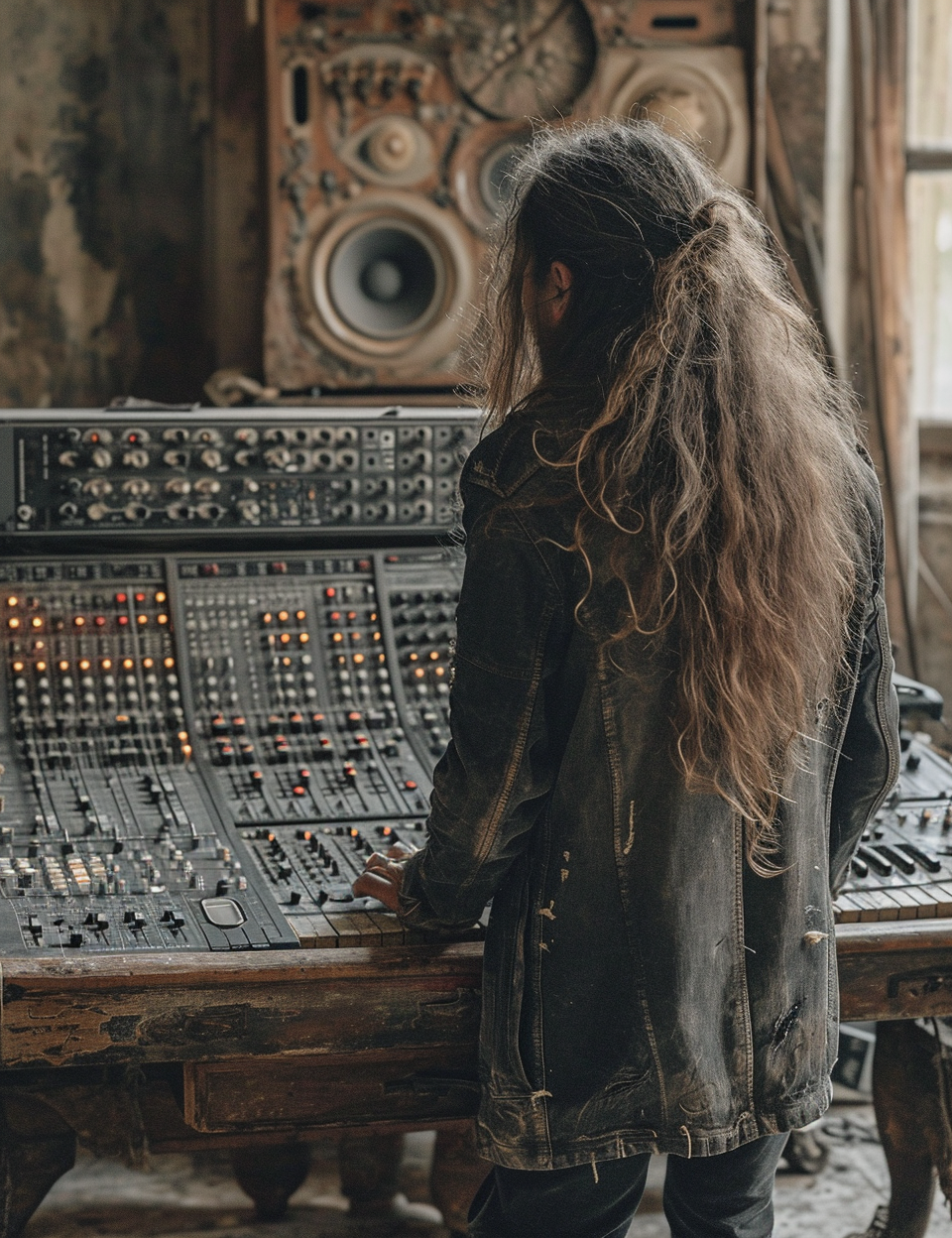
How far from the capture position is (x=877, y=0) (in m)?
4.26

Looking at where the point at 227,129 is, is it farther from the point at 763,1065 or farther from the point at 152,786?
the point at 763,1065

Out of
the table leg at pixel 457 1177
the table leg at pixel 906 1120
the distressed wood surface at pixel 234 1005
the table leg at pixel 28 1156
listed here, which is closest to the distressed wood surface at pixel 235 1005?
the distressed wood surface at pixel 234 1005

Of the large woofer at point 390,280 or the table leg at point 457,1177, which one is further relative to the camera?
the large woofer at point 390,280

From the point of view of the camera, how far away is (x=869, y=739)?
1.97m

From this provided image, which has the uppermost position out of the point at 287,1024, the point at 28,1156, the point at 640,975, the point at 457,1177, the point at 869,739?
the point at 869,739

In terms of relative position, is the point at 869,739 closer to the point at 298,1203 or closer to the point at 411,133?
the point at 298,1203

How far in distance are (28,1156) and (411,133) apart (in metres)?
2.52

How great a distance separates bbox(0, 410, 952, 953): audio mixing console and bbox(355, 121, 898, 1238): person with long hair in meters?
0.42

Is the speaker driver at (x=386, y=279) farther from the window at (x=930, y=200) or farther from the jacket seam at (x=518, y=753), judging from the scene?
the jacket seam at (x=518, y=753)

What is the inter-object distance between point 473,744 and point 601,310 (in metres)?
0.52

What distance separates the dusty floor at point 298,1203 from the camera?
3049mm

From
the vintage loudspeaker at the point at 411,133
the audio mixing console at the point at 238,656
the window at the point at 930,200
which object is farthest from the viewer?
the window at the point at 930,200

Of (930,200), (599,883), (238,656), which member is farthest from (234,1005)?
(930,200)

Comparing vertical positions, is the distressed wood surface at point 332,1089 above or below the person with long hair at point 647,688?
below
